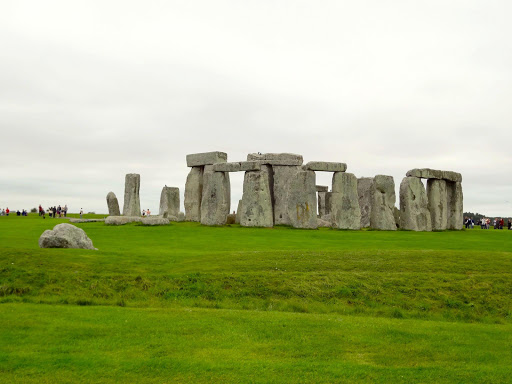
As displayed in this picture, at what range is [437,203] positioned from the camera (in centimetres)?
3603

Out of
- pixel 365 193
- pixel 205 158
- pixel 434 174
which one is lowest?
pixel 365 193

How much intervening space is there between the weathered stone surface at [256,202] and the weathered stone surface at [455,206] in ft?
43.5

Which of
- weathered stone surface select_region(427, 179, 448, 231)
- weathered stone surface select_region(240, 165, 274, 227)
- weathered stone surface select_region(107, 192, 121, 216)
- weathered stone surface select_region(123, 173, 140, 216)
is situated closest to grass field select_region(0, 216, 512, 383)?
weathered stone surface select_region(240, 165, 274, 227)

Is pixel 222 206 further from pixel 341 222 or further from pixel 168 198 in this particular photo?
pixel 168 198

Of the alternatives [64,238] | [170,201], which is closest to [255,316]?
[64,238]

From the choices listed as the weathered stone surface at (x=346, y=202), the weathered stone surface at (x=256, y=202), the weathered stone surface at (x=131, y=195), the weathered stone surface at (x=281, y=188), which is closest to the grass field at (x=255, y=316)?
the weathered stone surface at (x=256, y=202)

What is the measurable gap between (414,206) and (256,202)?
393 inches

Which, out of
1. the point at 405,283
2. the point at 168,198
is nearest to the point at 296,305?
the point at 405,283

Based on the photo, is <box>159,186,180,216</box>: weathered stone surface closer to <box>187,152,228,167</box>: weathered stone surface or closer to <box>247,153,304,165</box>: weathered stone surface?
<box>187,152,228,167</box>: weathered stone surface

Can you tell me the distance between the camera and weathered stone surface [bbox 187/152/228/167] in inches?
1542

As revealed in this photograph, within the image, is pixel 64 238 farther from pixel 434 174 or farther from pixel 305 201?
pixel 434 174

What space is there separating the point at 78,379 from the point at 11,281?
7319 mm

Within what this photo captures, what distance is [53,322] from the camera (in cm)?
995

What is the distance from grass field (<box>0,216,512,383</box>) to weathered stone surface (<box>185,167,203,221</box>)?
63.1 ft
